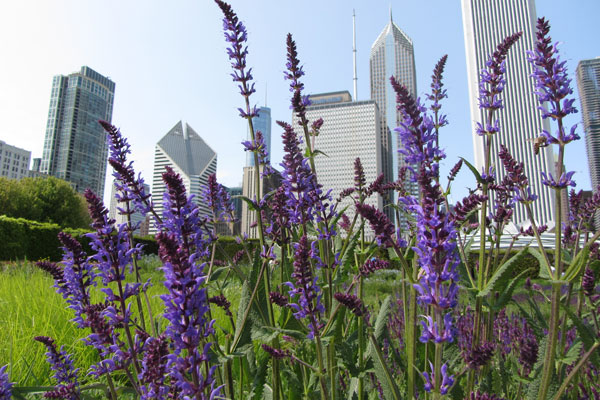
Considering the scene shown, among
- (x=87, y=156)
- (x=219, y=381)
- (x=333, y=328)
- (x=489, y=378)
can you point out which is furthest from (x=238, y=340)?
(x=87, y=156)

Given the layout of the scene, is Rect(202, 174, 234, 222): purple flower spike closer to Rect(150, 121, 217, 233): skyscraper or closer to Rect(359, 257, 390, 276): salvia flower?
Rect(150, 121, 217, 233): skyscraper

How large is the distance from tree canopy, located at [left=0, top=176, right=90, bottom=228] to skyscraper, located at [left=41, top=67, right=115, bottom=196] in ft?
357

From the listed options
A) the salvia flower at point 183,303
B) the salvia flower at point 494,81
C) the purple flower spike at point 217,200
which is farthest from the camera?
the purple flower spike at point 217,200

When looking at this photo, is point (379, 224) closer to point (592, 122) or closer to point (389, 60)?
point (592, 122)

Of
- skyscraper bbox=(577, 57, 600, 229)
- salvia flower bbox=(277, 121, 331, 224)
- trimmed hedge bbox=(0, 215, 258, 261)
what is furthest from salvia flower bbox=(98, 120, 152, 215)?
trimmed hedge bbox=(0, 215, 258, 261)

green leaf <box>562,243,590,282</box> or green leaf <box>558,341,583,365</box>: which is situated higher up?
green leaf <box>562,243,590,282</box>

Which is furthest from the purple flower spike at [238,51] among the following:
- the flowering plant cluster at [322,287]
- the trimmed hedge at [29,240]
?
the trimmed hedge at [29,240]

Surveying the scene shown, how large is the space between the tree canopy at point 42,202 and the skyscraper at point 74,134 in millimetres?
108924

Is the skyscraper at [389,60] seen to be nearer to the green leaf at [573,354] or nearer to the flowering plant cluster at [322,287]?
the flowering plant cluster at [322,287]

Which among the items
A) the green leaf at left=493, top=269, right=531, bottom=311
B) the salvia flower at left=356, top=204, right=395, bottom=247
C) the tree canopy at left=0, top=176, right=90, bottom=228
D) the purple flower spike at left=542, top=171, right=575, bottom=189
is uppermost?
the tree canopy at left=0, top=176, right=90, bottom=228

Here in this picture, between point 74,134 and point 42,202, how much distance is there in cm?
12304

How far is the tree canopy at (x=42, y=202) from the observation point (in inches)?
1393

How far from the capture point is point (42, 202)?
36656 mm

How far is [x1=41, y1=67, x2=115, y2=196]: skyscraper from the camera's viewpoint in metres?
137
